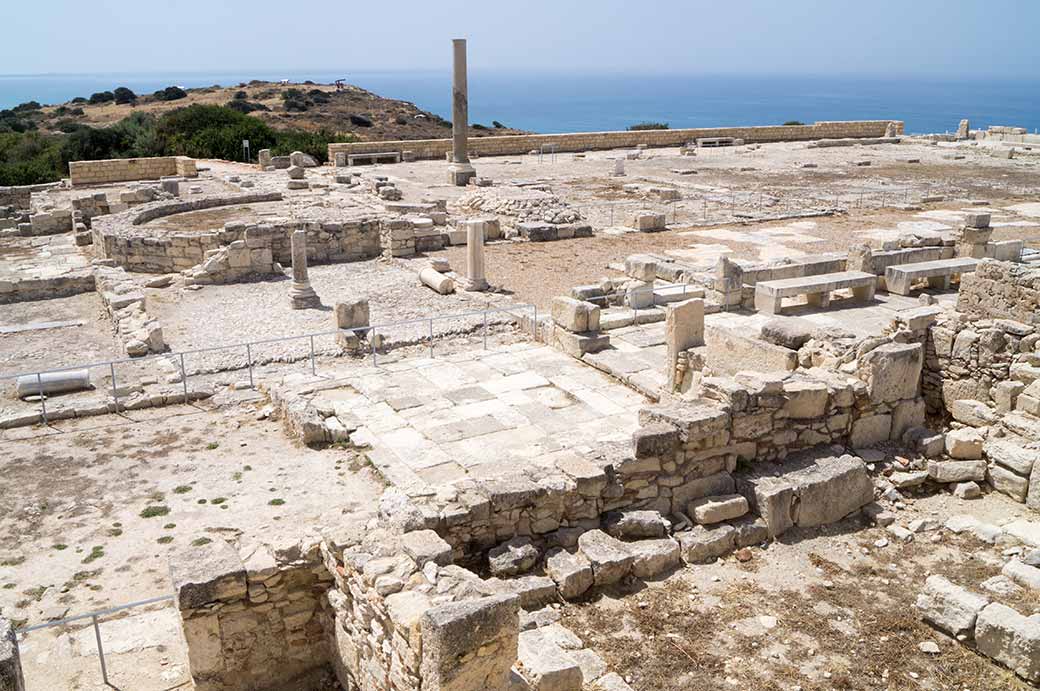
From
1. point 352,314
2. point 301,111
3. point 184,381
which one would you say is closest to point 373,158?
point 352,314

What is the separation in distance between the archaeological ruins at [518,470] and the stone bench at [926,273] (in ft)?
0.21

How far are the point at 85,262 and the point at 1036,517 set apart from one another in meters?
21.4

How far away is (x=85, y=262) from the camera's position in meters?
21.8

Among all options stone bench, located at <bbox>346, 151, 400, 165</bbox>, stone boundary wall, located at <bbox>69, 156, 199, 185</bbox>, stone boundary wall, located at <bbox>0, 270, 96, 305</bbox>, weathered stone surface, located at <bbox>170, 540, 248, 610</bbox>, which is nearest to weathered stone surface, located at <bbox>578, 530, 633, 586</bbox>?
weathered stone surface, located at <bbox>170, 540, 248, 610</bbox>

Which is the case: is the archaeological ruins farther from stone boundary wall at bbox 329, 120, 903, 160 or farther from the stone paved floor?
stone boundary wall at bbox 329, 120, 903, 160

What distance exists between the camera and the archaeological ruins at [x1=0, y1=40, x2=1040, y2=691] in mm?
6352

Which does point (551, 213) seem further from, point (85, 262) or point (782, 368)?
point (782, 368)

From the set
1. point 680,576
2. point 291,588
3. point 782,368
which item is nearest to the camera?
point 291,588

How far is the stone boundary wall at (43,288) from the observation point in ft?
→ 60.7

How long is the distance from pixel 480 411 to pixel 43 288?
12.3m

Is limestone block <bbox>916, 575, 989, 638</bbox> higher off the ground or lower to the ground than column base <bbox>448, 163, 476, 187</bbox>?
lower

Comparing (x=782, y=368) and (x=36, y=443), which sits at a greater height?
(x=782, y=368)

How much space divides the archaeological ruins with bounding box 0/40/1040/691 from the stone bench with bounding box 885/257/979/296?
64 mm

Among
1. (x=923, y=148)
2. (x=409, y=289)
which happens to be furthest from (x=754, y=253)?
(x=923, y=148)
